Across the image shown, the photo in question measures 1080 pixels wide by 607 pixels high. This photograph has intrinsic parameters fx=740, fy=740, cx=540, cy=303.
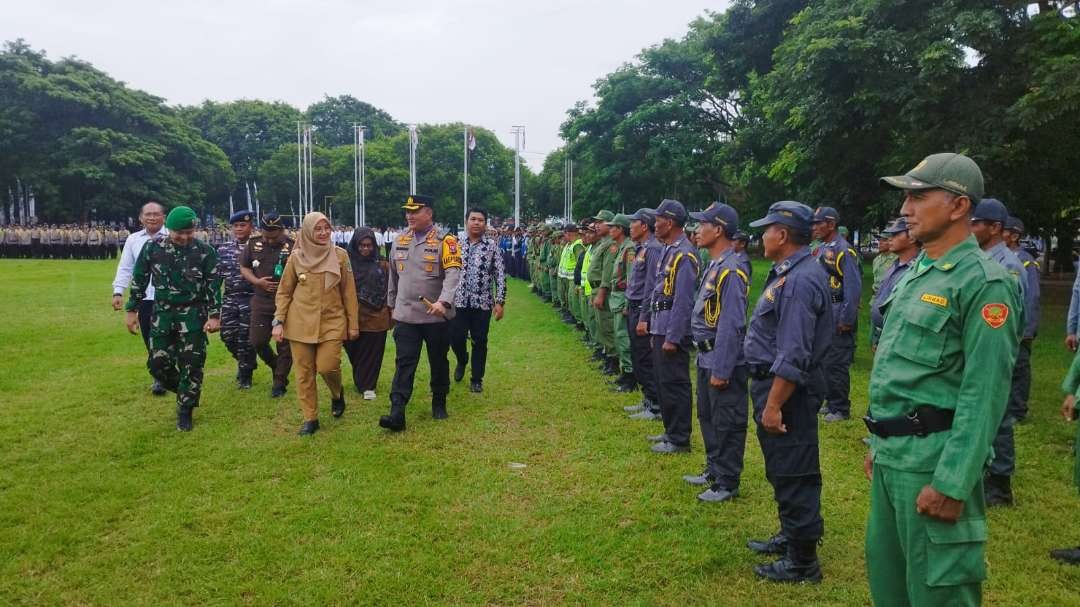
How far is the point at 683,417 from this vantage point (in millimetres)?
6020

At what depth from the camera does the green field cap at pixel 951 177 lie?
2496 millimetres

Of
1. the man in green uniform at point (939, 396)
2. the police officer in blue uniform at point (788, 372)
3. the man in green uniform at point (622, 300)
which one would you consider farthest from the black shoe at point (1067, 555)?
the man in green uniform at point (622, 300)

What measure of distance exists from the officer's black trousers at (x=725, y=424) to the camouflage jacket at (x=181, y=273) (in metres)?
4.51

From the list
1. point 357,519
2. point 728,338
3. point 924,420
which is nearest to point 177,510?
point 357,519

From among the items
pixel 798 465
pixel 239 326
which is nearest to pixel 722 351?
pixel 798 465

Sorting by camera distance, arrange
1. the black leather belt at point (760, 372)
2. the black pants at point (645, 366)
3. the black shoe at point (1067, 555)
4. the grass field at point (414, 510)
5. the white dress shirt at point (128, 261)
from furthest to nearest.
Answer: the white dress shirt at point (128, 261) → the black pants at point (645, 366) → the black shoe at point (1067, 555) → the black leather belt at point (760, 372) → the grass field at point (414, 510)

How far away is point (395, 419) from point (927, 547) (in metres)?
4.83

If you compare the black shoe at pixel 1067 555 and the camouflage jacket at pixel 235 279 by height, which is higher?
the camouflage jacket at pixel 235 279

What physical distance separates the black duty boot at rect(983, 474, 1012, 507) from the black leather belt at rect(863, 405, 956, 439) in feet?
10.3

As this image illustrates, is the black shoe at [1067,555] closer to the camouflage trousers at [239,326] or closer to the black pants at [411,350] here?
the black pants at [411,350]

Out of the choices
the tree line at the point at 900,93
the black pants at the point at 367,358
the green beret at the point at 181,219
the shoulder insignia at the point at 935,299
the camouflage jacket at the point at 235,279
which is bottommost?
the black pants at the point at 367,358

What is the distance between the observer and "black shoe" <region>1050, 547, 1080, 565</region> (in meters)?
4.09

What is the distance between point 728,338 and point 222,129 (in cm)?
6546

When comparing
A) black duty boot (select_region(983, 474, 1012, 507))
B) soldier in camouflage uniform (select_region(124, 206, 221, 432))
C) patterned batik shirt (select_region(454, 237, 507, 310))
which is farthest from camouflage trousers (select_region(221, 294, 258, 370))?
black duty boot (select_region(983, 474, 1012, 507))
